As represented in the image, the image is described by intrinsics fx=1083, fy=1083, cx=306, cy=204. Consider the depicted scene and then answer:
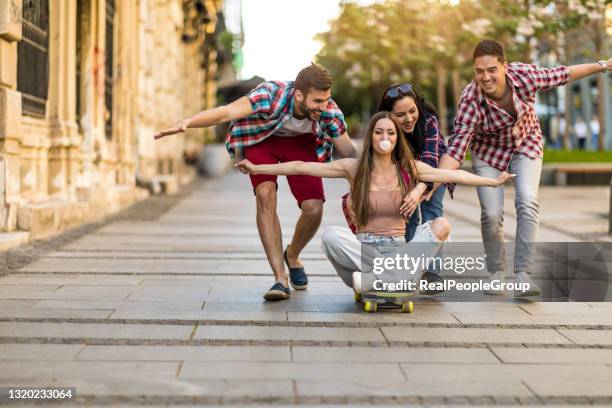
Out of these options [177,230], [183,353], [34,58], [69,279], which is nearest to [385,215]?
[183,353]

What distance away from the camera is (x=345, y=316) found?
6410mm

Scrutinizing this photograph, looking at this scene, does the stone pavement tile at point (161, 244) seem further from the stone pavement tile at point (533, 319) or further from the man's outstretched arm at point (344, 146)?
the stone pavement tile at point (533, 319)

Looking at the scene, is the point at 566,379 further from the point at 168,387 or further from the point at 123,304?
the point at 123,304

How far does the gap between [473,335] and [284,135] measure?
1996 millimetres

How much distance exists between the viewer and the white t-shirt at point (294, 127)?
704 centimetres

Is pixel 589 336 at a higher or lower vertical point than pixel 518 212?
lower

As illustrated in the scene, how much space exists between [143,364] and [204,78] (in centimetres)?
4246

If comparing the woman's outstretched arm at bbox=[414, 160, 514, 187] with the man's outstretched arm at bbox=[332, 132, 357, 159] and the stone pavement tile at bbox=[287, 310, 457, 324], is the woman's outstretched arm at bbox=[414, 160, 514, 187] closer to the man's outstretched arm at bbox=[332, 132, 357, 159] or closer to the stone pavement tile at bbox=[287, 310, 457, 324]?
the man's outstretched arm at bbox=[332, 132, 357, 159]

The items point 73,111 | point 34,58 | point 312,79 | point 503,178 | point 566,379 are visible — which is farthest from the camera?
point 73,111

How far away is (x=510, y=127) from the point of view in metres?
7.14

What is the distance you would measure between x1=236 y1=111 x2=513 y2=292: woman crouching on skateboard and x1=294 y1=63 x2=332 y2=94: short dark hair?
370 mm

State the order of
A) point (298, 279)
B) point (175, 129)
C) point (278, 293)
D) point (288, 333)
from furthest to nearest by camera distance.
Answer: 1. point (298, 279)
2. point (278, 293)
3. point (175, 129)
4. point (288, 333)

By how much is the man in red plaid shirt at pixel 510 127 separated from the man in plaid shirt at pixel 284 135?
2.73 feet

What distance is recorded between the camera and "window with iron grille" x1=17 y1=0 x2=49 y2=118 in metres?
11.4
